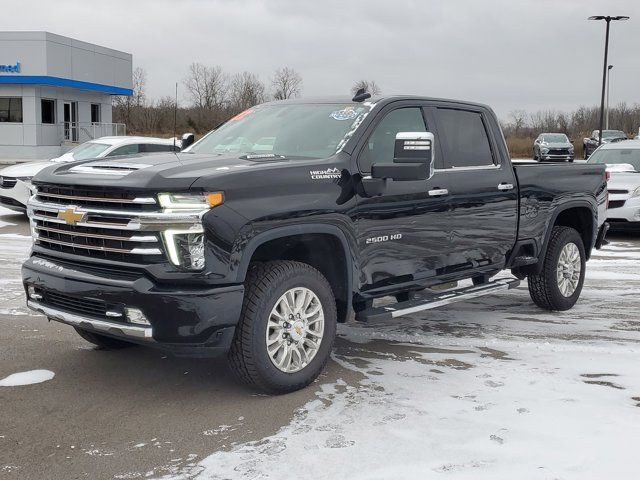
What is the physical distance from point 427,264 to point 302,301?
1.32 meters

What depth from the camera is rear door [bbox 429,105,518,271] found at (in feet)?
19.6

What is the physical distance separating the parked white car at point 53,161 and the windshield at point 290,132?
22.4ft

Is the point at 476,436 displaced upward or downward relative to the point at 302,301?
downward

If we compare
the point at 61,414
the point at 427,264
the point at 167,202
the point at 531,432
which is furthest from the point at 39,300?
the point at 531,432

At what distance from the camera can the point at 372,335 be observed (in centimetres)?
641

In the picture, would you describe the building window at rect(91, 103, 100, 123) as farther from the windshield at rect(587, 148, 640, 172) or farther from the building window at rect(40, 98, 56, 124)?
the windshield at rect(587, 148, 640, 172)

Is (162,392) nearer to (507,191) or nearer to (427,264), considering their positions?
(427,264)

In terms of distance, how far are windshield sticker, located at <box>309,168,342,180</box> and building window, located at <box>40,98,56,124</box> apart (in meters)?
37.4

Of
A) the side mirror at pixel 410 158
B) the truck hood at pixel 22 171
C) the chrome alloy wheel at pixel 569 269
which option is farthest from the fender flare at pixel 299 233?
the truck hood at pixel 22 171

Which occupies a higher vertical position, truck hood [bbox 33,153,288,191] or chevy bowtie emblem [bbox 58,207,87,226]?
truck hood [bbox 33,153,288,191]

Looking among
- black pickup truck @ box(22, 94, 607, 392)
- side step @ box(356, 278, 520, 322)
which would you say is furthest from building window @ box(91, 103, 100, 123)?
side step @ box(356, 278, 520, 322)

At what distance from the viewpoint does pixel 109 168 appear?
469 centimetres

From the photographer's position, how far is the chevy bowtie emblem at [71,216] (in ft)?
14.9

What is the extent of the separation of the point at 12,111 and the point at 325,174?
3767 cm
